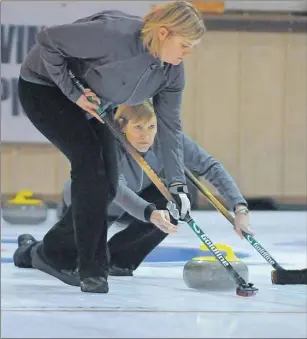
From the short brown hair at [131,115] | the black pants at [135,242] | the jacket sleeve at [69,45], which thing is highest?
the jacket sleeve at [69,45]

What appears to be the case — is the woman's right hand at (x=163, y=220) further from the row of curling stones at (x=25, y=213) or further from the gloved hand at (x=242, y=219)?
the row of curling stones at (x=25, y=213)

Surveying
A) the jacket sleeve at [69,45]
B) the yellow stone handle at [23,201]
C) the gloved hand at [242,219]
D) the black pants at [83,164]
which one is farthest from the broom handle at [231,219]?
the yellow stone handle at [23,201]

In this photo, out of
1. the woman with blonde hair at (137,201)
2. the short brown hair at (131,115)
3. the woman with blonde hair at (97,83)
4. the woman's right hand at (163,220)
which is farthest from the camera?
the short brown hair at (131,115)

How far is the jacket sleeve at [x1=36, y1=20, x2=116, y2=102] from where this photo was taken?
1659 mm

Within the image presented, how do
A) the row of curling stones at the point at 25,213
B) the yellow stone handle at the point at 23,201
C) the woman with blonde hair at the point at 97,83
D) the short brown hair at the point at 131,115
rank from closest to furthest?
1. the woman with blonde hair at the point at 97,83
2. the short brown hair at the point at 131,115
3. the row of curling stones at the point at 25,213
4. the yellow stone handle at the point at 23,201

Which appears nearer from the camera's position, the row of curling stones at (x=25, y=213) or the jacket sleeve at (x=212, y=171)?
the jacket sleeve at (x=212, y=171)

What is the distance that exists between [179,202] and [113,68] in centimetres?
35

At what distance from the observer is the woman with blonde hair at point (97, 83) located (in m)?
1.65

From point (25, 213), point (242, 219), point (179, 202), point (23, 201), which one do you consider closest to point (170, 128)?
point (179, 202)

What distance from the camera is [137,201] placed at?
1.87 m

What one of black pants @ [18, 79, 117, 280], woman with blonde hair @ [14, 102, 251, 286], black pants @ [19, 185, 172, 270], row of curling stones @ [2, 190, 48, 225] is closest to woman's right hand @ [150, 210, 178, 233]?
woman with blonde hair @ [14, 102, 251, 286]

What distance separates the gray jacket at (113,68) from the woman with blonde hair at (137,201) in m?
0.07

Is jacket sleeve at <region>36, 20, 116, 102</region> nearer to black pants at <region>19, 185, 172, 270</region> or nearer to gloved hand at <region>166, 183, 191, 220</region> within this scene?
Result: gloved hand at <region>166, 183, 191, 220</region>

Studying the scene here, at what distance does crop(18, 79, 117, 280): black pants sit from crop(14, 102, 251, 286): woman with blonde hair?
14 centimetres
